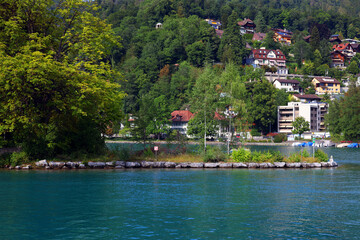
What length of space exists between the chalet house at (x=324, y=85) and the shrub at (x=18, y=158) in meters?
153

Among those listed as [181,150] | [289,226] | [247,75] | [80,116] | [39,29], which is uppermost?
[247,75]

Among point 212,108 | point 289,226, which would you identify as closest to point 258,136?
point 212,108

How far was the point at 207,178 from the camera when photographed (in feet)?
118

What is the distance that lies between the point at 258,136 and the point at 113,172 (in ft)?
328

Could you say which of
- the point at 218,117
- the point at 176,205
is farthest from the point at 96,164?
the point at 176,205

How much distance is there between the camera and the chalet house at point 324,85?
179375 mm

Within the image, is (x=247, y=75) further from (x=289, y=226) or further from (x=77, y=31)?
(x=289, y=226)

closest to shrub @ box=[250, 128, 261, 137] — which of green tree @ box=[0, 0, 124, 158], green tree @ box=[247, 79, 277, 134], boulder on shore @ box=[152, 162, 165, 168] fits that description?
green tree @ box=[247, 79, 277, 134]

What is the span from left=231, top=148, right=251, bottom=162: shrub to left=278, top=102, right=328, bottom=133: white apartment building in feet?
332

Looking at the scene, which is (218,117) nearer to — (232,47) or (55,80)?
(55,80)

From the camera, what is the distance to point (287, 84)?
169 meters

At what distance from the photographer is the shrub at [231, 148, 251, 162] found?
44.6 metres

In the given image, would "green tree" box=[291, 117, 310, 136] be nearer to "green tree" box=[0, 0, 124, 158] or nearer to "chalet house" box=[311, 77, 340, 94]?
"chalet house" box=[311, 77, 340, 94]

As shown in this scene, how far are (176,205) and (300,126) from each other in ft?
381
